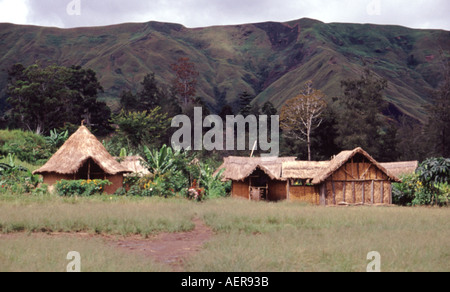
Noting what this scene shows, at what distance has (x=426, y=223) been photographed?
1555cm

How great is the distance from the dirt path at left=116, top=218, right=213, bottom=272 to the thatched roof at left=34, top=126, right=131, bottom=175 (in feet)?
32.0

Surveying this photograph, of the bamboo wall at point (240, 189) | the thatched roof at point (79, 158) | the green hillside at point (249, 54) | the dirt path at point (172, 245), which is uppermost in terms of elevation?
the green hillside at point (249, 54)

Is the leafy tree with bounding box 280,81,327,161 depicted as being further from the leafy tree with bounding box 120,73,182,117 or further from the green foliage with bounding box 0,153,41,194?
the green foliage with bounding box 0,153,41,194

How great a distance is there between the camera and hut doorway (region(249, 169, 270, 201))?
2547 centimetres

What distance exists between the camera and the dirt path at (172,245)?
34.8 feet

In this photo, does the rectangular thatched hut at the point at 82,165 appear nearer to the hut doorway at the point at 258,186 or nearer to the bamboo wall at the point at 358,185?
the hut doorway at the point at 258,186

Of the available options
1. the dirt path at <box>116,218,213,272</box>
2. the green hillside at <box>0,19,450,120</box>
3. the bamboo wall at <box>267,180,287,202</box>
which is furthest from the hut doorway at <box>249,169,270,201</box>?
the green hillside at <box>0,19,450,120</box>

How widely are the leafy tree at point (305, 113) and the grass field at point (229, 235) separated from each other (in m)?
23.4

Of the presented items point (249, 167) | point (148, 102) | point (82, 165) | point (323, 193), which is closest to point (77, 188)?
point (82, 165)

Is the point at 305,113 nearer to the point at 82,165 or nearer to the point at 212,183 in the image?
the point at 212,183

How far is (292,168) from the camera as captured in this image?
2494cm

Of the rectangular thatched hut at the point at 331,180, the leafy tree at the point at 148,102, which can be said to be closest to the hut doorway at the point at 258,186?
the rectangular thatched hut at the point at 331,180
